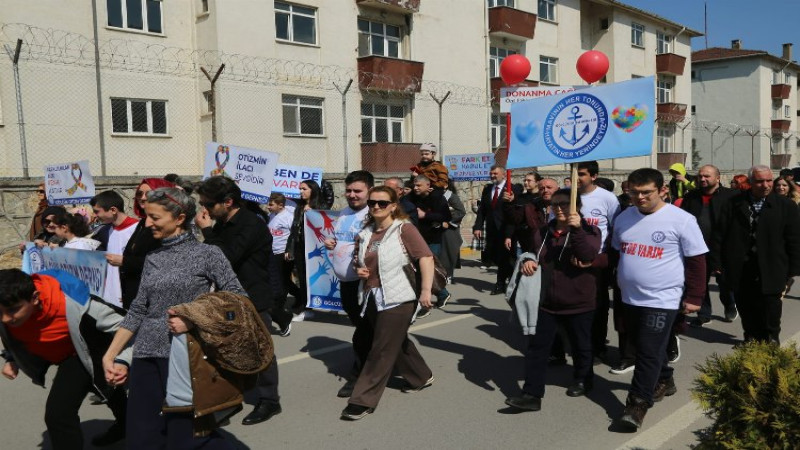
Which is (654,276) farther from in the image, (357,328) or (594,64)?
(594,64)

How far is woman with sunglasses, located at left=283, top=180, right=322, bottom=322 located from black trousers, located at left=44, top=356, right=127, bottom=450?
15.0ft

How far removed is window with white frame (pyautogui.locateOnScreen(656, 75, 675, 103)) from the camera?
128 ft

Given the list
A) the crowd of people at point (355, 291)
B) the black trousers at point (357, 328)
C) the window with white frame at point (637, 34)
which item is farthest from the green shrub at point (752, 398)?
the window with white frame at point (637, 34)

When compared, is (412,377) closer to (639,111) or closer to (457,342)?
(457,342)

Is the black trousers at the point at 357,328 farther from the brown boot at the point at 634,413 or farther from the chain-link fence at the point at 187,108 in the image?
the chain-link fence at the point at 187,108

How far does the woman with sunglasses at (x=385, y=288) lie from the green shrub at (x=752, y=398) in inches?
84.7

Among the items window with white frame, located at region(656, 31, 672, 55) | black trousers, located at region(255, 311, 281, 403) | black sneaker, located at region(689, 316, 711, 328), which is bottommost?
black sneaker, located at region(689, 316, 711, 328)

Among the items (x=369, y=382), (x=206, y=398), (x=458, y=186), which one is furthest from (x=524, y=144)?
(x=458, y=186)

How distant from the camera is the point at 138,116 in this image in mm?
19531

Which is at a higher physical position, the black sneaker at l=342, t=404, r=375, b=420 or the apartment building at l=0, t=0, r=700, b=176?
the apartment building at l=0, t=0, r=700, b=176

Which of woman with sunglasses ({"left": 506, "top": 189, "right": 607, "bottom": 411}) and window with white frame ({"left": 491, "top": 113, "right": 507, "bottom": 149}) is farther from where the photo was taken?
window with white frame ({"left": 491, "top": 113, "right": 507, "bottom": 149})

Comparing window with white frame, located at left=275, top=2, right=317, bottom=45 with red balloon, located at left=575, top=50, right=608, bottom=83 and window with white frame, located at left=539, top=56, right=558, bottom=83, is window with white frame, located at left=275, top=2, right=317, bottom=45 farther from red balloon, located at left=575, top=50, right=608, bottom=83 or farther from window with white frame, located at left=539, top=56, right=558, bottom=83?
window with white frame, located at left=539, top=56, right=558, bottom=83

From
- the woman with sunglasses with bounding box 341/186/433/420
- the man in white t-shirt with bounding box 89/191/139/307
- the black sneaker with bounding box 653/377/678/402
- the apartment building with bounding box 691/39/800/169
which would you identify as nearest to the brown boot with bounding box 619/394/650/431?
the black sneaker with bounding box 653/377/678/402

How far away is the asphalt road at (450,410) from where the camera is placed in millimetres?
4426
